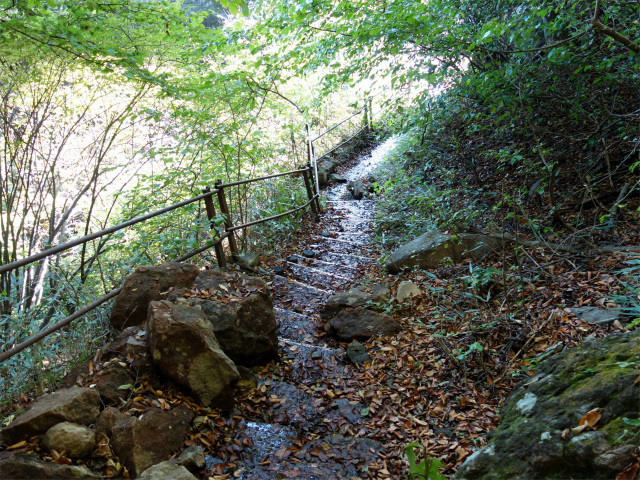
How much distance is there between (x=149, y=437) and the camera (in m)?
2.19

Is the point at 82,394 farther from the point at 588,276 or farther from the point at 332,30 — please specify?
the point at 332,30

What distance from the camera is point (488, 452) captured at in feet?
5.80

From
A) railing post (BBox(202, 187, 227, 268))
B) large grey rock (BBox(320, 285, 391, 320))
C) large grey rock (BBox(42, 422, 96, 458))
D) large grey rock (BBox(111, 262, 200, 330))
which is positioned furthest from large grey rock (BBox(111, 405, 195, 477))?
railing post (BBox(202, 187, 227, 268))

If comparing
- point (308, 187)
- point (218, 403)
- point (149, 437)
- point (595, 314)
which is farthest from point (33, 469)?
point (308, 187)

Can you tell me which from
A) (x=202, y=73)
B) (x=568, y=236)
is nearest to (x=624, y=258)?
(x=568, y=236)

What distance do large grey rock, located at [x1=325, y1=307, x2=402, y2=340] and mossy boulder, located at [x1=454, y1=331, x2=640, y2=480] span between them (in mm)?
1850

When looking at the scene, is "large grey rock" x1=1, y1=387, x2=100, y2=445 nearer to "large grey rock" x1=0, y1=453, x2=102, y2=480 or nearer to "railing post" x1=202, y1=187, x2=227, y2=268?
"large grey rock" x1=0, y1=453, x2=102, y2=480

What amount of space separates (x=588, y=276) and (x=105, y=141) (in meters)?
6.52

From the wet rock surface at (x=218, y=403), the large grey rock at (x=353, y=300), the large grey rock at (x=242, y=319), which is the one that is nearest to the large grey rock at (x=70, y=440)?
the wet rock surface at (x=218, y=403)

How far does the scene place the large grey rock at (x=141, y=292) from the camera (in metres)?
3.19

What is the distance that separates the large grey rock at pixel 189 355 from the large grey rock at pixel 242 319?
38 centimetres

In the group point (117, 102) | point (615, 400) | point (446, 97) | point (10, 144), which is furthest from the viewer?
point (446, 97)

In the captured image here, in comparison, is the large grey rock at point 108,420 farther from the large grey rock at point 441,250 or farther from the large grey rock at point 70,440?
the large grey rock at point 441,250

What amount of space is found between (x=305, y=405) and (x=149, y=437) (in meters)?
1.26
